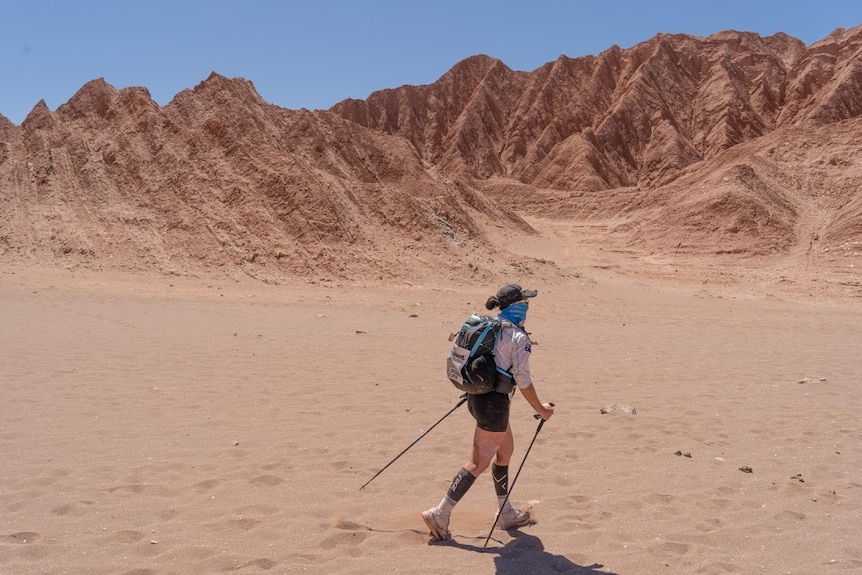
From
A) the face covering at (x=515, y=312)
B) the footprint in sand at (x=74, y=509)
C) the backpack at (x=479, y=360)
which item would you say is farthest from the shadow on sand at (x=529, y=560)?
the footprint in sand at (x=74, y=509)

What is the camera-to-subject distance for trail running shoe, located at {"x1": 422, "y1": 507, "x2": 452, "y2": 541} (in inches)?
188

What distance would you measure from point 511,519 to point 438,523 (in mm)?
576

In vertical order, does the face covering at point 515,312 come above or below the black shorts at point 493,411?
above

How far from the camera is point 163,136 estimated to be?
29516 mm

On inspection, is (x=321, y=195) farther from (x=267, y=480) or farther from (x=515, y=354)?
(x=515, y=354)

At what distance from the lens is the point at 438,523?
4777 mm

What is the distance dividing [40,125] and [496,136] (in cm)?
6345

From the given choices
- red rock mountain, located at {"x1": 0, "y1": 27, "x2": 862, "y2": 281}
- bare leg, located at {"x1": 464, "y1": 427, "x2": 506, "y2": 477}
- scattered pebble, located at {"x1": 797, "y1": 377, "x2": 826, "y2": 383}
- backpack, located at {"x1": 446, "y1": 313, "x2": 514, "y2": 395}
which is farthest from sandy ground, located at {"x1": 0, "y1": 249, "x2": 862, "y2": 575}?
red rock mountain, located at {"x1": 0, "y1": 27, "x2": 862, "y2": 281}

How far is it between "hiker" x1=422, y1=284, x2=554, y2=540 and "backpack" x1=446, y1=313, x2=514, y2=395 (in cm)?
5

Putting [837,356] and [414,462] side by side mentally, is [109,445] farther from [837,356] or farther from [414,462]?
[837,356]

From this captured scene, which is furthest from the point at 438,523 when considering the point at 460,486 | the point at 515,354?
the point at 515,354

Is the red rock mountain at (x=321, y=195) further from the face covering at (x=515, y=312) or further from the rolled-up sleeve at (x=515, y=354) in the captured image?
the rolled-up sleeve at (x=515, y=354)

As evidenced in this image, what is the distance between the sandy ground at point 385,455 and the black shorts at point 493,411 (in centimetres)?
84

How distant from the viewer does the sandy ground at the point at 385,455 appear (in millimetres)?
4555
